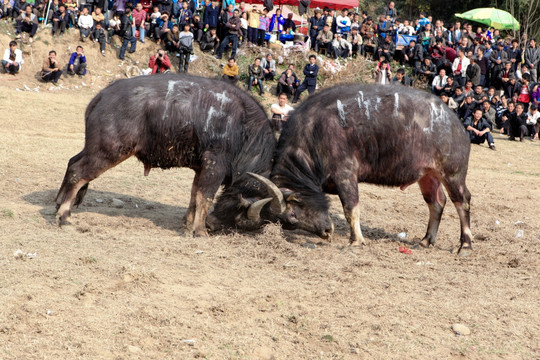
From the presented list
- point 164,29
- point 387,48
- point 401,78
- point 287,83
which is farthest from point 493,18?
point 164,29

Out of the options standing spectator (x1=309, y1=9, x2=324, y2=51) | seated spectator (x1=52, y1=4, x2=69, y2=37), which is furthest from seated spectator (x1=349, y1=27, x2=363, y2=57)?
seated spectator (x1=52, y1=4, x2=69, y2=37)

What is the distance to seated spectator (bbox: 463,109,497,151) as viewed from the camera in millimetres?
18578

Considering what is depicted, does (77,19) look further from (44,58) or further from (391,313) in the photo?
(391,313)

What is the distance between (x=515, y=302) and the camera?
634 centimetres

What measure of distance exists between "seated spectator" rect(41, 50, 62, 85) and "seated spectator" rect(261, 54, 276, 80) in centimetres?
703

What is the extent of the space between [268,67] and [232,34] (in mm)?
1995

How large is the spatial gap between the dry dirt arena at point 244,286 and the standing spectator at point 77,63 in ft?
36.9

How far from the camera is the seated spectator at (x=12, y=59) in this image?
786 inches

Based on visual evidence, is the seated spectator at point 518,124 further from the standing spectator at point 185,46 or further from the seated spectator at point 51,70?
the seated spectator at point 51,70

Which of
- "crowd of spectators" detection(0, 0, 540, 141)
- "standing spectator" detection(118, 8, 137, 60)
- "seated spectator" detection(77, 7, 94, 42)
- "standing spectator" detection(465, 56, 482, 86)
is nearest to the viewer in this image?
"crowd of spectators" detection(0, 0, 540, 141)

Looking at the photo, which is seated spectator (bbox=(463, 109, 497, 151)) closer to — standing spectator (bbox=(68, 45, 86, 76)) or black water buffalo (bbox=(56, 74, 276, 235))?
black water buffalo (bbox=(56, 74, 276, 235))

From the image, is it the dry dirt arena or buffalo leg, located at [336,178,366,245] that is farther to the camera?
buffalo leg, located at [336,178,366,245]

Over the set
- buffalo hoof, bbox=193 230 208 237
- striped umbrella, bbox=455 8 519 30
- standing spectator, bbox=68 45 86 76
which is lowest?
buffalo hoof, bbox=193 230 208 237

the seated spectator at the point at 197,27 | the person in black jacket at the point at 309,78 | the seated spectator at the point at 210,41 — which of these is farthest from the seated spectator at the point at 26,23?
the person in black jacket at the point at 309,78
